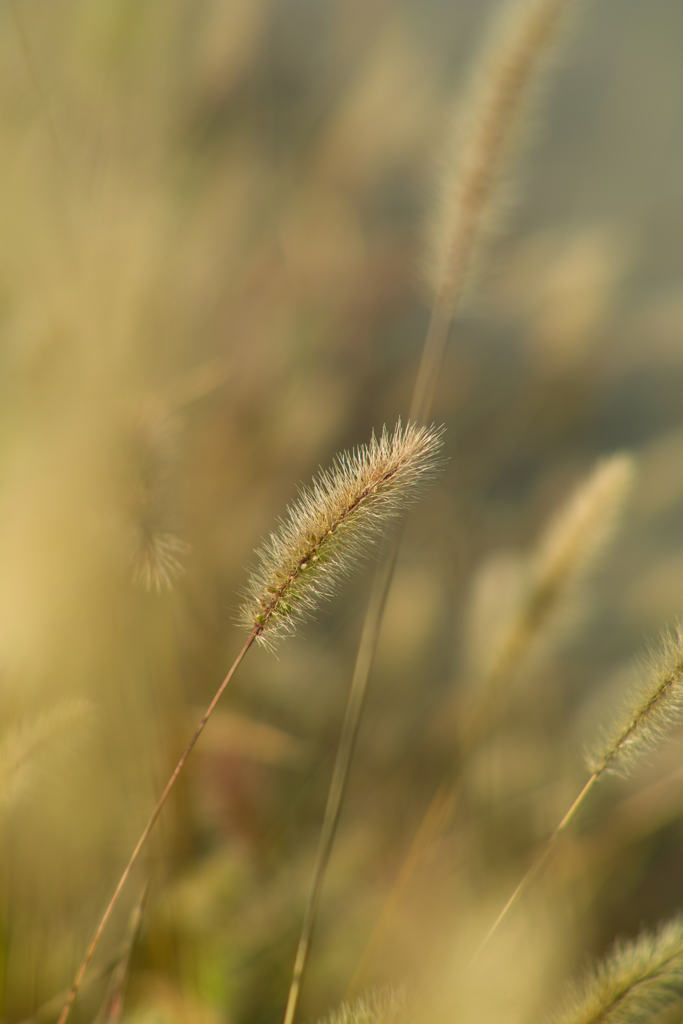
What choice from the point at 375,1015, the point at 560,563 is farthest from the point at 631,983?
the point at 560,563

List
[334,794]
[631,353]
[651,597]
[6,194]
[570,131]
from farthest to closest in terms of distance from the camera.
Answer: [570,131] < [631,353] < [651,597] < [6,194] < [334,794]

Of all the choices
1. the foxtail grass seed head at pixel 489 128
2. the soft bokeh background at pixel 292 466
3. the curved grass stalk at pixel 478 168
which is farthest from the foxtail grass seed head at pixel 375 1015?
the foxtail grass seed head at pixel 489 128

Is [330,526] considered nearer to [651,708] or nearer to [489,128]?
[651,708]

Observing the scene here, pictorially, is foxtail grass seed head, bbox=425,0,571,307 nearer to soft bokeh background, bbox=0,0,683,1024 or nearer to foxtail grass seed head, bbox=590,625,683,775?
soft bokeh background, bbox=0,0,683,1024

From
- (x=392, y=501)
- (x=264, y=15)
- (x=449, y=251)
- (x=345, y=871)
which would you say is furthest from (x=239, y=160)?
(x=345, y=871)

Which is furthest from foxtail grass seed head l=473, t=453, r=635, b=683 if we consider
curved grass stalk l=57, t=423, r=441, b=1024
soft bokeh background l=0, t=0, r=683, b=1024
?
curved grass stalk l=57, t=423, r=441, b=1024

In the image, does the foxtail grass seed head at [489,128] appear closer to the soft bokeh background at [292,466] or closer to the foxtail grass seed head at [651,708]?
the soft bokeh background at [292,466]

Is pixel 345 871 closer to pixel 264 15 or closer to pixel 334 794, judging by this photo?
pixel 334 794
